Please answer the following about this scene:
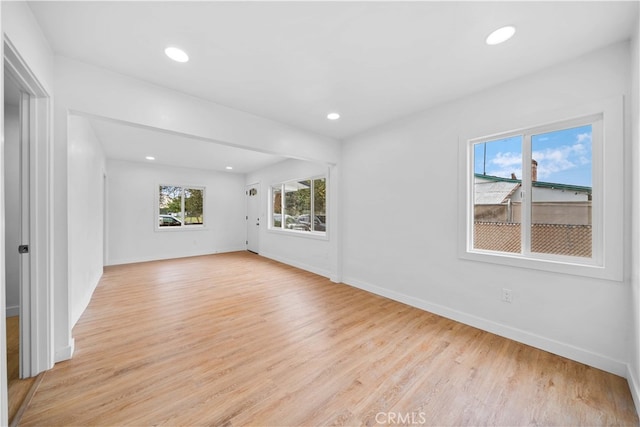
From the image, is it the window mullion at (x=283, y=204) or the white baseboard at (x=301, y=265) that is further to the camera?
the window mullion at (x=283, y=204)

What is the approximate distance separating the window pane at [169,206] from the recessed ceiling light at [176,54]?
5029 mm

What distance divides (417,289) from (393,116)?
2.20 m

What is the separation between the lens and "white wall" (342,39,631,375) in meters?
1.89

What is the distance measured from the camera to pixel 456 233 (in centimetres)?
271

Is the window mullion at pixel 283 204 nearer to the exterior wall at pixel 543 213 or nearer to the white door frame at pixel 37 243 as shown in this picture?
the exterior wall at pixel 543 213

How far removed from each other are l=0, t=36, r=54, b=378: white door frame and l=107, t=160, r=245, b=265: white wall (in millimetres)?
4326

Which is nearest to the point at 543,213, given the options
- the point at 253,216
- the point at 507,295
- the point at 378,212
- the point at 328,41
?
the point at 507,295

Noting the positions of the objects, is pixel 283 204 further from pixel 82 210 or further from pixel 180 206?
pixel 82 210

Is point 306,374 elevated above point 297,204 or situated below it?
below

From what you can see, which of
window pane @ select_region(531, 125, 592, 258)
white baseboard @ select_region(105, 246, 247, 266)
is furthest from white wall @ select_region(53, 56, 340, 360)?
white baseboard @ select_region(105, 246, 247, 266)

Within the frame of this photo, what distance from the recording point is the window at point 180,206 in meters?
6.22

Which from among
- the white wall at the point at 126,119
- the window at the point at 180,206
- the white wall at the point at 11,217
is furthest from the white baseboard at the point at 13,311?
the window at the point at 180,206

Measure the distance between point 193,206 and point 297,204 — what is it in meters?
3.06

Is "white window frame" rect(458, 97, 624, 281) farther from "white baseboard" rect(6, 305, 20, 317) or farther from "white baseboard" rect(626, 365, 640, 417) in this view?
"white baseboard" rect(6, 305, 20, 317)
